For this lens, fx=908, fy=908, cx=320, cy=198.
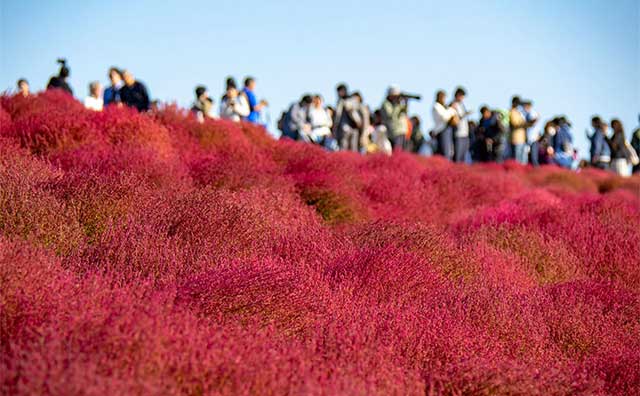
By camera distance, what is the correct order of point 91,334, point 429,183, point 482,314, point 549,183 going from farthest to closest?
point 549,183, point 429,183, point 482,314, point 91,334

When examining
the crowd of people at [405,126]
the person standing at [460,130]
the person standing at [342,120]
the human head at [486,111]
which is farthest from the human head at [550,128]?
the person standing at [342,120]

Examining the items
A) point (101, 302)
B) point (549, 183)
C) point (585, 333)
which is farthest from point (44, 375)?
point (549, 183)

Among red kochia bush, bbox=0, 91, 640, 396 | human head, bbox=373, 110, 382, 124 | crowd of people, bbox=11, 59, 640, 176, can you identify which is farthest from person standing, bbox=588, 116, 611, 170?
red kochia bush, bbox=0, 91, 640, 396

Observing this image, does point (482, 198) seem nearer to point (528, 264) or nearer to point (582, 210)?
point (582, 210)

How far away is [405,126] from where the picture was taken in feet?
51.0

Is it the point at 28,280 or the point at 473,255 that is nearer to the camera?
the point at 28,280

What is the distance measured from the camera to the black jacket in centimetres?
1243

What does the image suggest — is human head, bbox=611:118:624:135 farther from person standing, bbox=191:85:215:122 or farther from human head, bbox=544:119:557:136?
person standing, bbox=191:85:215:122

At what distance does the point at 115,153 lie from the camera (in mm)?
7012

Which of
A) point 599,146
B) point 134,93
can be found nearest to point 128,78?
point 134,93

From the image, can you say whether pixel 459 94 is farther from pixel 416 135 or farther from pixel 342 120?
pixel 416 135

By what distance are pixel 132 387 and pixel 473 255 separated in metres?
3.57

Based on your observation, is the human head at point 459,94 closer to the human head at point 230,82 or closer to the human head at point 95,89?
the human head at point 230,82

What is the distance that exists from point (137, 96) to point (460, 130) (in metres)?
5.79
